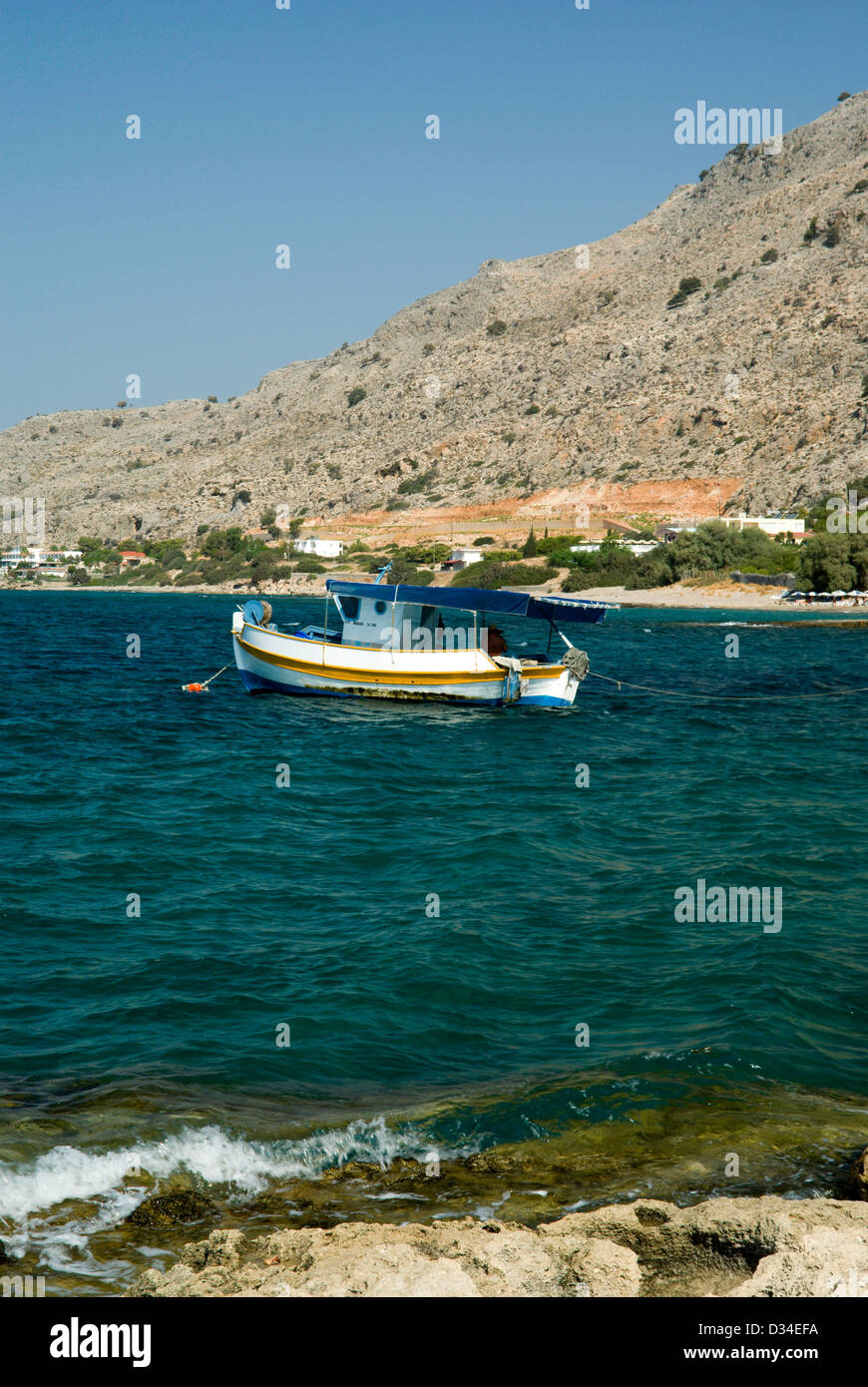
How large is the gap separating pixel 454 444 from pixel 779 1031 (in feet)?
487

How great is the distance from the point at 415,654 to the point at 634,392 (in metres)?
117

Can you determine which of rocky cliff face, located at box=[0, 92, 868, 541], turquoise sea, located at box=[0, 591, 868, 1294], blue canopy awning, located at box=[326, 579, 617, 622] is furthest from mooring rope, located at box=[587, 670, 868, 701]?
rocky cliff face, located at box=[0, 92, 868, 541]

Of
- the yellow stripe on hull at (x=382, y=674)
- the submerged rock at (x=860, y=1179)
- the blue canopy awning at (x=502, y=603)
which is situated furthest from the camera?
the yellow stripe on hull at (x=382, y=674)

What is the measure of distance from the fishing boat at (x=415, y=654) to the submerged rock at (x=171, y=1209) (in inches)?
988

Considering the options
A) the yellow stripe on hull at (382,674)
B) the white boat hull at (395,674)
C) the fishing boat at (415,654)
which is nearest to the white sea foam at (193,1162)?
the fishing boat at (415,654)

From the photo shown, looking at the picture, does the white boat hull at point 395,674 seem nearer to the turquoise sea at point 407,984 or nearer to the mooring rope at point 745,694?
the mooring rope at point 745,694

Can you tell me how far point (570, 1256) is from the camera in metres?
6.13

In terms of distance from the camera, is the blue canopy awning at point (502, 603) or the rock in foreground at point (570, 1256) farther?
the blue canopy awning at point (502, 603)

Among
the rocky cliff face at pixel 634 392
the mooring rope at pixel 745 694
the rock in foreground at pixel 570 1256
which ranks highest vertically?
the rocky cliff face at pixel 634 392

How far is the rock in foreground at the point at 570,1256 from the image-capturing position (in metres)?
5.74

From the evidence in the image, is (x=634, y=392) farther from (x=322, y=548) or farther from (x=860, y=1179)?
(x=860, y=1179)

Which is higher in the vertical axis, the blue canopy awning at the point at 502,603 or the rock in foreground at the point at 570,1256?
the blue canopy awning at the point at 502,603

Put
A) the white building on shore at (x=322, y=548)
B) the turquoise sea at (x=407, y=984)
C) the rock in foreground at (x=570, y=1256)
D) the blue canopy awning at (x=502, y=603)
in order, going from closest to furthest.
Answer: the rock in foreground at (x=570, y=1256) < the turquoise sea at (x=407, y=984) < the blue canopy awning at (x=502, y=603) < the white building on shore at (x=322, y=548)

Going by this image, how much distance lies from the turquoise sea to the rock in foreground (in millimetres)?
622
